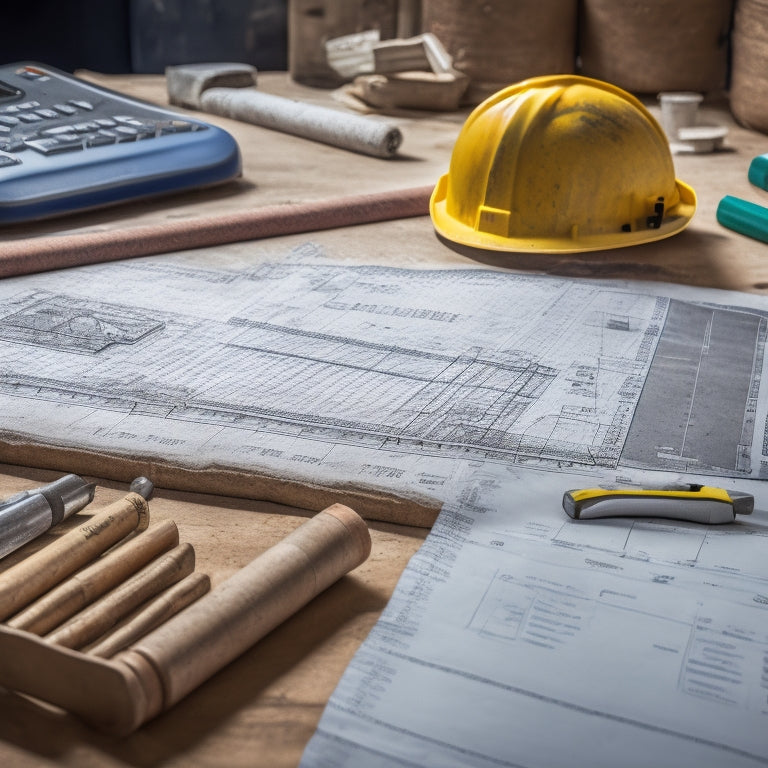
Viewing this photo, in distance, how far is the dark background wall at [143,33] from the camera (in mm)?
2221

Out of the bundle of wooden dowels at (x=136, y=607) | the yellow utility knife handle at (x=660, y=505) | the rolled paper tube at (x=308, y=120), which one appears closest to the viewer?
the bundle of wooden dowels at (x=136, y=607)

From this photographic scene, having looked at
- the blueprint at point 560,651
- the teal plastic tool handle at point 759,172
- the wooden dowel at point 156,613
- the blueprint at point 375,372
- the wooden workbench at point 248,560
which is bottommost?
the wooden workbench at point 248,560

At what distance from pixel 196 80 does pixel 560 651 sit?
1.64m

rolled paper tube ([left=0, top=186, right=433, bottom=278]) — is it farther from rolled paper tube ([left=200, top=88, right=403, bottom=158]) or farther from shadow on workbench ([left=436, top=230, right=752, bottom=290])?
rolled paper tube ([left=200, top=88, right=403, bottom=158])

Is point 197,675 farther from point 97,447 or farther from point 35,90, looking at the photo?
point 35,90

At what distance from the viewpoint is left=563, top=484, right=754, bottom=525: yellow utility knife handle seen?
61 centimetres

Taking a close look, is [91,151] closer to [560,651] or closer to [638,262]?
[638,262]

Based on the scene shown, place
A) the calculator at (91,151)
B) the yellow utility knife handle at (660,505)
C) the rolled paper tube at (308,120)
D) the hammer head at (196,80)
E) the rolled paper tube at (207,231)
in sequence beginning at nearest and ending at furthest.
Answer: the yellow utility knife handle at (660,505) → the rolled paper tube at (207,231) → the calculator at (91,151) → the rolled paper tube at (308,120) → the hammer head at (196,80)

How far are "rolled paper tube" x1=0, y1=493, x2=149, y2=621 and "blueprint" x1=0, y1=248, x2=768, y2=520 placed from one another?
0.28 ft

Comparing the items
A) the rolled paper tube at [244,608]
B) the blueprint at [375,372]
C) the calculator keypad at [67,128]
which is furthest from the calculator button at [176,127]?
the rolled paper tube at [244,608]

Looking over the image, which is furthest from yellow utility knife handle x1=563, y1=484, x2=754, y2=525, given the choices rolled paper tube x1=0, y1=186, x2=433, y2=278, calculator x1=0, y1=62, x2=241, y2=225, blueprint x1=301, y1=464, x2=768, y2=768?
calculator x1=0, y1=62, x2=241, y2=225

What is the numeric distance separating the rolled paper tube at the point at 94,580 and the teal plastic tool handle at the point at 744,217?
0.91 m

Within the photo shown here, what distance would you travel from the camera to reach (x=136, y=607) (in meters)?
0.52

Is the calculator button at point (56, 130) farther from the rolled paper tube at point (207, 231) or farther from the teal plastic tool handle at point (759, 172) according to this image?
the teal plastic tool handle at point (759, 172)
